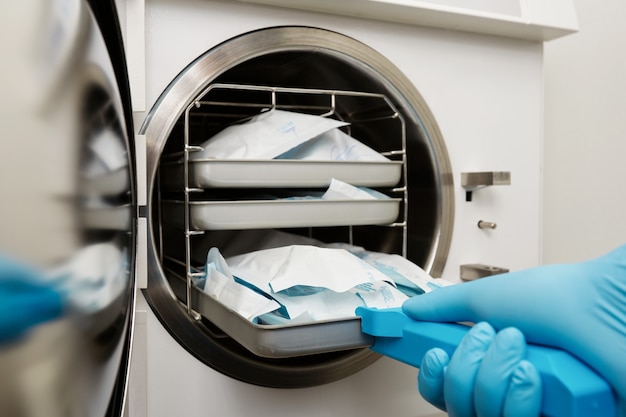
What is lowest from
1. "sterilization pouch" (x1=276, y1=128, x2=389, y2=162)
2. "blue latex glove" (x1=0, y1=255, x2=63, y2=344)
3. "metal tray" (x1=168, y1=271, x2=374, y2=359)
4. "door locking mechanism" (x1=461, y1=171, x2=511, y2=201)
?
"metal tray" (x1=168, y1=271, x2=374, y2=359)

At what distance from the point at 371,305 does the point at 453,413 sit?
0.61ft

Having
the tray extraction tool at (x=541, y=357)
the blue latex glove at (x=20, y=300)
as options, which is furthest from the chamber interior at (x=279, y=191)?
the blue latex glove at (x=20, y=300)

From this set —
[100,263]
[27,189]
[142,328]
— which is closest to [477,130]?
[142,328]

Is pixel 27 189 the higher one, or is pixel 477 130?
pixel 477 130

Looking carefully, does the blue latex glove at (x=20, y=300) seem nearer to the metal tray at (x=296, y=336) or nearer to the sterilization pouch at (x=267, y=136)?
the metal tray at (x=296, y=336)

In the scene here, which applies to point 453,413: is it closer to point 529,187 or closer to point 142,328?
point 142,328

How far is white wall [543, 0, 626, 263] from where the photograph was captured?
1.44 meters

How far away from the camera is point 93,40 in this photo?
0.49 metres

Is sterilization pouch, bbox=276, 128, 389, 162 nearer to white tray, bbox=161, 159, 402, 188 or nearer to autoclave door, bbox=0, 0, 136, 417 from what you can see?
white tray, bbox=161, 159, 402, 188

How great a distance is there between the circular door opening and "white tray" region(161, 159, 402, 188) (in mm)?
91

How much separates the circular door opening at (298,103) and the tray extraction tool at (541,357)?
273 millimetres

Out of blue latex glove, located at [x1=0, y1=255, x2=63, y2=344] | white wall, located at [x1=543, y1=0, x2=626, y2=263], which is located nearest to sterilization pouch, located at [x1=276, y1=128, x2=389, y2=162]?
blue latex glove, located at [x1=0, y1=255, x2=63, y2=344]

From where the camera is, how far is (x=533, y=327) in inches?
22.6

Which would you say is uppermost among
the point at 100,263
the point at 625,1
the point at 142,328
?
the point at 625,1
